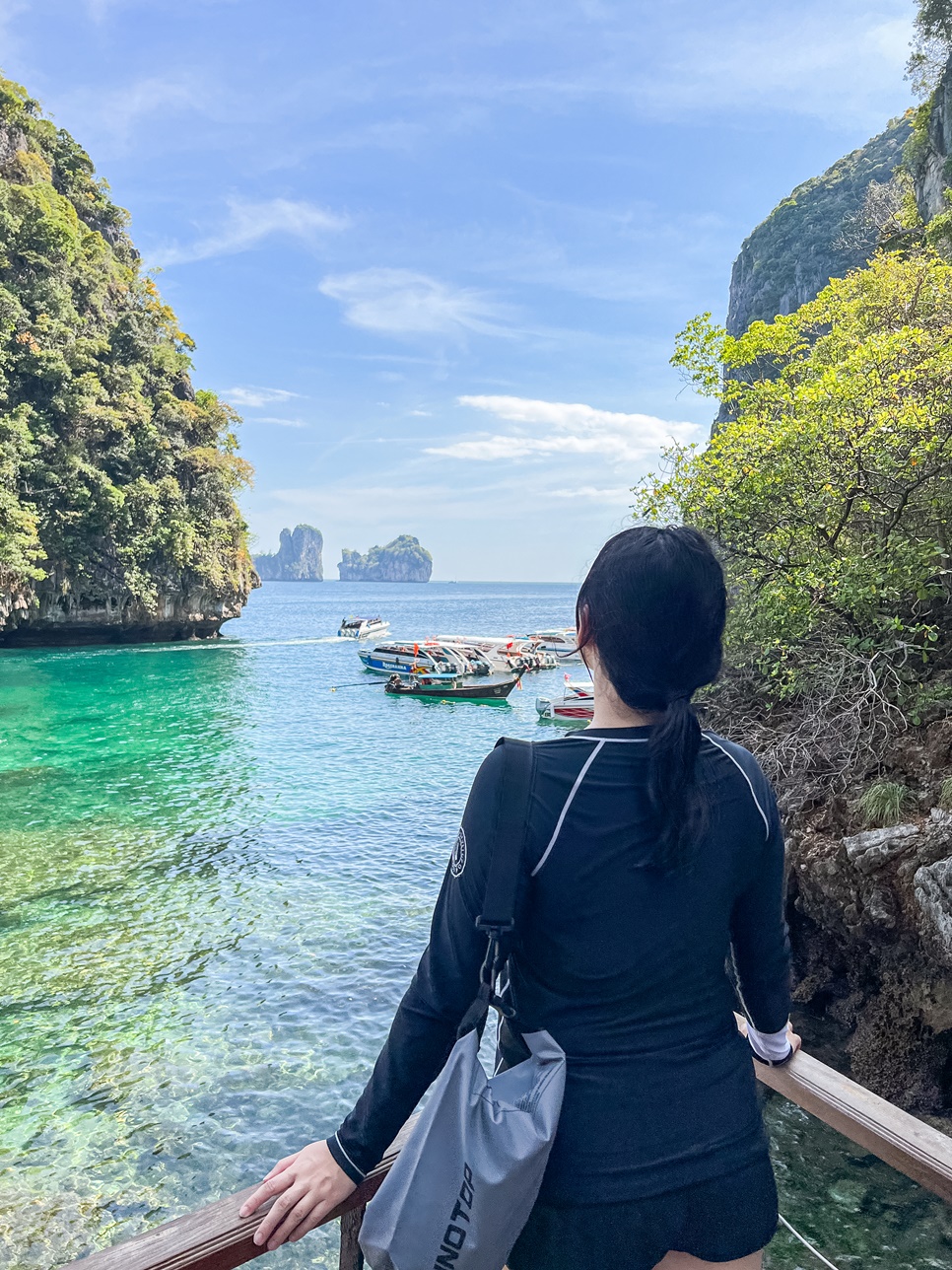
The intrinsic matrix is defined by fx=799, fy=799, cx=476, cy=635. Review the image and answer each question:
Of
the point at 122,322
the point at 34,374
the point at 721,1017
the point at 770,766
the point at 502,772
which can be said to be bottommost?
the point at 770,766

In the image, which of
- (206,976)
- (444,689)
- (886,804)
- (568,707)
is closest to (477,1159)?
(886,804)

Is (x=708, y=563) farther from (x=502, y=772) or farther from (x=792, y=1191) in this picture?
(x=792, y=1191)

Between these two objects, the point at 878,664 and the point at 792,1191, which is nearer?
the point at 792,1191

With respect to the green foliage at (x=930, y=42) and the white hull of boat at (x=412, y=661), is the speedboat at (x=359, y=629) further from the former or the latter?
the green foliage at (x=930, y=42)

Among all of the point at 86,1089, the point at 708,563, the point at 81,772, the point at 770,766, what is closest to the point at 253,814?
the point at 81,772

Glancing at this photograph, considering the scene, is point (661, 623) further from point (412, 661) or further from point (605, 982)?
point (412, 661)

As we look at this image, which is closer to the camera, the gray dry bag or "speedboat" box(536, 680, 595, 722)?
the gray dry bag

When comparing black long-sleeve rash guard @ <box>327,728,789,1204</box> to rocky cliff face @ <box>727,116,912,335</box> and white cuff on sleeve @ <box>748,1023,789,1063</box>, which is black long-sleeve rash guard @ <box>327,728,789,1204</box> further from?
rocky cliff face @ <box>727,116,912,335</box>

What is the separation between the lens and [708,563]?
1.30 metres

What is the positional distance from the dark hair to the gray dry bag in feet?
0.78

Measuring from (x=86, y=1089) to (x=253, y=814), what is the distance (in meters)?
7.65

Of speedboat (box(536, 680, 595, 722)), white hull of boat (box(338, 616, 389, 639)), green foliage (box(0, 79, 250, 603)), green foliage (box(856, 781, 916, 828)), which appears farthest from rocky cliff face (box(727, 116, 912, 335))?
green foliage (box(856, 781, 916, 828))

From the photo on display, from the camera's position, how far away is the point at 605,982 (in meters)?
1.19

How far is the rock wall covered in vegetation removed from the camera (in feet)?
115
